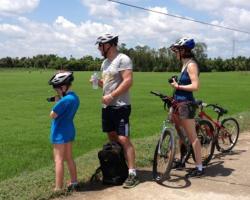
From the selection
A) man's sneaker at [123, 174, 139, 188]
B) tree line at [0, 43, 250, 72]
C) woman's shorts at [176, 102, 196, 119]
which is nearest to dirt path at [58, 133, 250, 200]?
man's sneaker at [123, 174, 139, 188]

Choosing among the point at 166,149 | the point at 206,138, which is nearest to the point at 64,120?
the point at 166,149

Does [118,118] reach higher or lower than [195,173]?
higher

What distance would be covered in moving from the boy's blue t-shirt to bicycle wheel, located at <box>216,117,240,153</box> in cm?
347

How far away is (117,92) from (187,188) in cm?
158

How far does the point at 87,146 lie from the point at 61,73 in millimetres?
5832

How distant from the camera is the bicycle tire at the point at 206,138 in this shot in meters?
7.93

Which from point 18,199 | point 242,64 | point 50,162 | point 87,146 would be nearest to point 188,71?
point 18,199

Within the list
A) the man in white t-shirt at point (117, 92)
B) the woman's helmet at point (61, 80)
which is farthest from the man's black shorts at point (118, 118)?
the woman's helmet at point (61, 80)

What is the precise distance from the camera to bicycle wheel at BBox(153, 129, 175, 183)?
22.1ft

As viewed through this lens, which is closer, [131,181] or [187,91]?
[131,181]

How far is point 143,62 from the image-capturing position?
146 meters

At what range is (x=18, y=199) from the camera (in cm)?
585

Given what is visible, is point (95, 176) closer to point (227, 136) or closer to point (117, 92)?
point (117, 92)

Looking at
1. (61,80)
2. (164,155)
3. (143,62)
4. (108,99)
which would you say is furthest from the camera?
(143,62)
